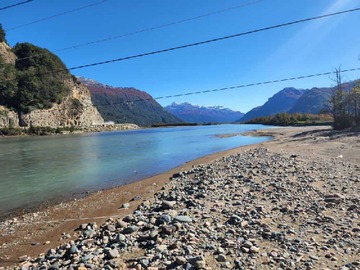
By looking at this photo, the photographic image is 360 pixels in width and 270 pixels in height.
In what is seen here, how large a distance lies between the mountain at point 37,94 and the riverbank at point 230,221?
9776 cm

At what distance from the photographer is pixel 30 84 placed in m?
111

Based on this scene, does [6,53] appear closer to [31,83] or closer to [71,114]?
[31,83]

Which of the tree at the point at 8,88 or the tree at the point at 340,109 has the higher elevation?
the tree at the point at 8,88

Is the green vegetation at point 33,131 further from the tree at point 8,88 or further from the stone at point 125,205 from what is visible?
the stone at point 125,205

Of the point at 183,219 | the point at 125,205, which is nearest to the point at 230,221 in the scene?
the point at 183,219

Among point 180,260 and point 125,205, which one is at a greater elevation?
point 180,260

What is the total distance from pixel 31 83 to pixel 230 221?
122760 millimetres

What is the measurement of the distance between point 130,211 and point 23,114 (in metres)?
117

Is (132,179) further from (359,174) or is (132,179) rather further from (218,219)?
(359,174)

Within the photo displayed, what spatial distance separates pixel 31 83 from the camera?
111312 millimetres

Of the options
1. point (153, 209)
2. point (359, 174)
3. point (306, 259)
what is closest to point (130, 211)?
point (153, 209)

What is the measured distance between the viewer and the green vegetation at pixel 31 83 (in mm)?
102875

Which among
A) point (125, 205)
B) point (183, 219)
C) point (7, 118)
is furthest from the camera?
point (7, 118)

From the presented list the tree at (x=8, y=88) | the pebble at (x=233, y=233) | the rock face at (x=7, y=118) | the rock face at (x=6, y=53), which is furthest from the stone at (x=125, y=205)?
the rock face at (x=6, y=53)
